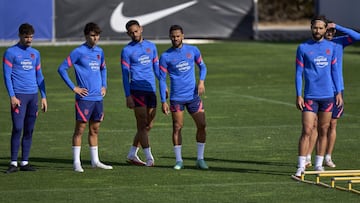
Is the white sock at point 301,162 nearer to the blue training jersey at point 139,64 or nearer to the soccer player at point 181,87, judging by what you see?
the soccer player at point 181,87

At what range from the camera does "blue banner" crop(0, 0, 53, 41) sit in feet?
123

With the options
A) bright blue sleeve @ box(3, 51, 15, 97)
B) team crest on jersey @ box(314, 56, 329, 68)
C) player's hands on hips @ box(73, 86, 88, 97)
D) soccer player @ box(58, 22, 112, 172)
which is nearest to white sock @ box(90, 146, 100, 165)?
soccer player @ box(58, 22, 112, 172)

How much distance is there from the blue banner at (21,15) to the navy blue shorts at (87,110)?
21370mm

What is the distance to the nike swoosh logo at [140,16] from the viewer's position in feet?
130

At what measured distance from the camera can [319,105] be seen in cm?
1599

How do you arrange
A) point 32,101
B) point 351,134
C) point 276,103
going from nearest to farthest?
point 32,101
point 351,134
point 276,103

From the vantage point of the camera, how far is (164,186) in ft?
49.5

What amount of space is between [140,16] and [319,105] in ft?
79.9

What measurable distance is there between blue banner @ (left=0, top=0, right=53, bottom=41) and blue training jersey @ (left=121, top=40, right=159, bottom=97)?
69.0 feet

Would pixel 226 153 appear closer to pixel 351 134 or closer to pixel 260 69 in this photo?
pixel 351 134

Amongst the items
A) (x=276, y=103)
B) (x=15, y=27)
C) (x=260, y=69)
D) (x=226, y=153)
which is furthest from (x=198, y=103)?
(x=15, y=27)

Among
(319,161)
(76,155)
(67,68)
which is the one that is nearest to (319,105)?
(319,161)

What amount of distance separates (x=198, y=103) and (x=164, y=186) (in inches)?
84.3

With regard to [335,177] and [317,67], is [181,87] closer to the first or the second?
[317,67]
